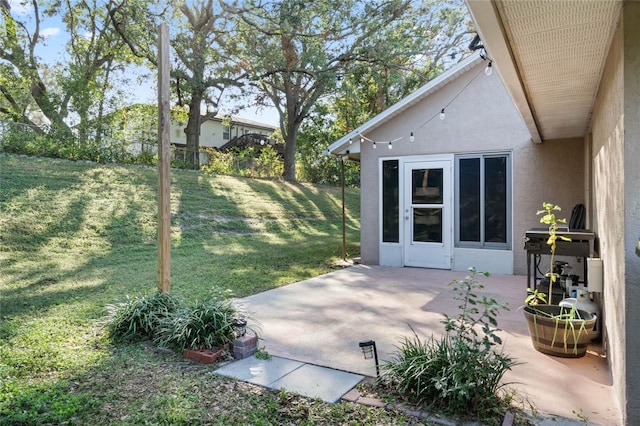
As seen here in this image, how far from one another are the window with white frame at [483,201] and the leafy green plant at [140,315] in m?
5.36

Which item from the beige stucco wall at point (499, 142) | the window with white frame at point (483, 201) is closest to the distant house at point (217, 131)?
the beige stucco wall at point (499, 142)

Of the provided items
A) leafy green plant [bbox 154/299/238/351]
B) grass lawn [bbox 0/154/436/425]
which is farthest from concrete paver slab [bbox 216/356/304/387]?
leafy green plant [bbox 154/299/238/351]

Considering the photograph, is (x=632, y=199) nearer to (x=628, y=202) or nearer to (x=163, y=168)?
(x=628, y=202)

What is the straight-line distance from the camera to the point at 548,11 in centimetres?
239

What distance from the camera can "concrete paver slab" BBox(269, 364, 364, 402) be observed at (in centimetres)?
280

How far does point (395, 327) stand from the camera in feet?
14.2

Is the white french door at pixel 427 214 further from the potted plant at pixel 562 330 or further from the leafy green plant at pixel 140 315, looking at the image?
the leafy green plant at pixel 140 315

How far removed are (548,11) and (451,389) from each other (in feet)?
7.49

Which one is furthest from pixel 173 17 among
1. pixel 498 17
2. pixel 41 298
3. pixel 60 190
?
pixel 498 17

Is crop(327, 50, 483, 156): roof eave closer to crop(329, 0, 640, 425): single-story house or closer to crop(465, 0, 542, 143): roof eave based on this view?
crop(329, 0, 640, 425): single-story house

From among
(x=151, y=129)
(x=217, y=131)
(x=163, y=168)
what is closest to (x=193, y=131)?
(x=151, y=129)

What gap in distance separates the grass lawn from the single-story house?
6.12ft

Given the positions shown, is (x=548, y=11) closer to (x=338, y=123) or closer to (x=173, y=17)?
(x=173, y=17)

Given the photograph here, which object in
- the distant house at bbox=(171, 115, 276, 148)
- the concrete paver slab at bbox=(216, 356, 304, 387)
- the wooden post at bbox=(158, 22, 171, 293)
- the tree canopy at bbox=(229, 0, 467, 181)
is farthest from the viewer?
the distant house at bbox=(171, 115, 276, 148)
